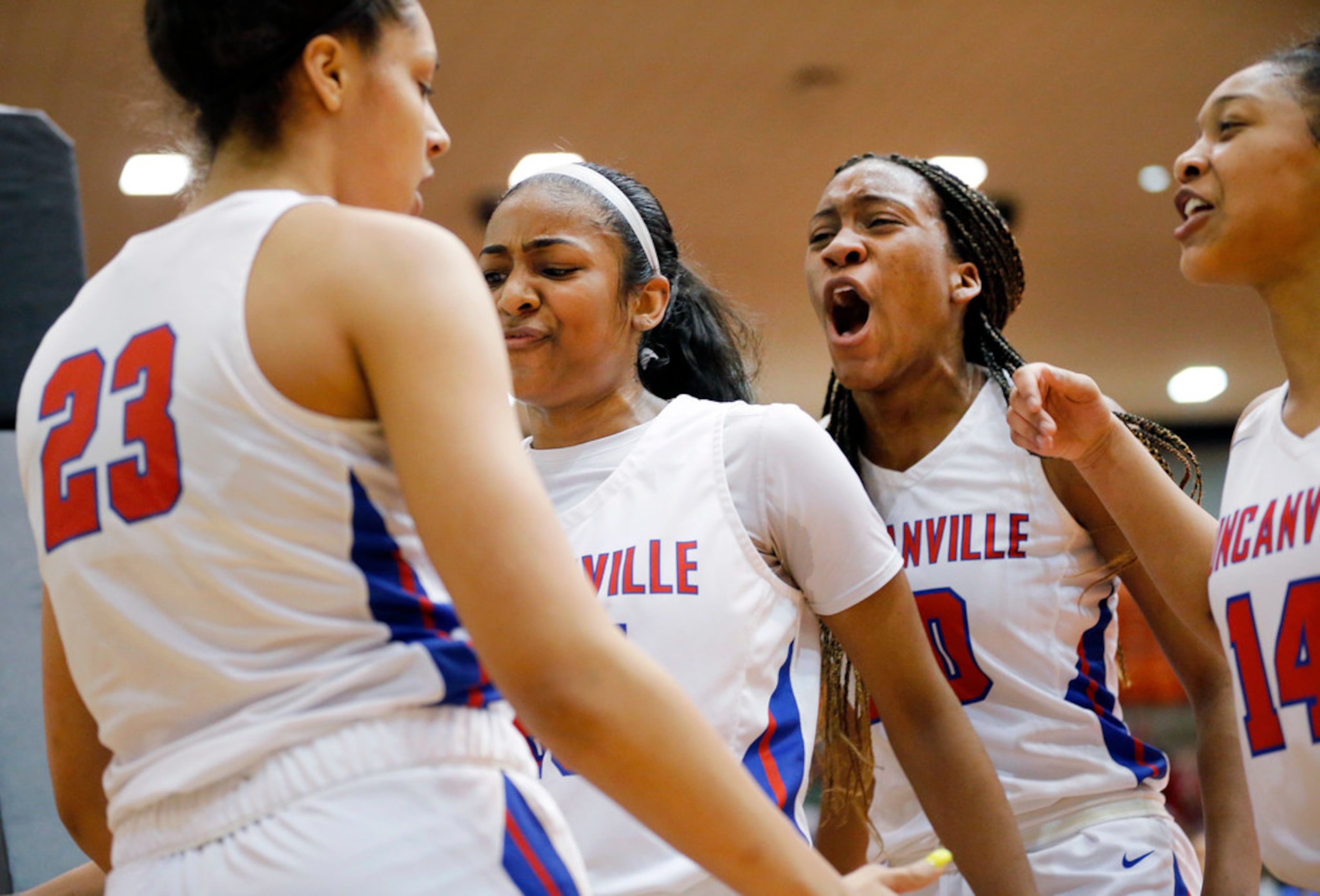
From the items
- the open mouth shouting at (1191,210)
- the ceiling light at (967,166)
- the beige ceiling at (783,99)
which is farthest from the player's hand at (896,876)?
the ceiling light at (967,166)

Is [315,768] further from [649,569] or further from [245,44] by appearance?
[649,569]

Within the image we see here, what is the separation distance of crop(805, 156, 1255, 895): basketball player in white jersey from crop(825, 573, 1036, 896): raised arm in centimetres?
5

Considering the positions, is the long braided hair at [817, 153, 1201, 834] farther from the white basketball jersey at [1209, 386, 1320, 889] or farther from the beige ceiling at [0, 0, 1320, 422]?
the beige ceiling at [0, 0, 1320, 422]

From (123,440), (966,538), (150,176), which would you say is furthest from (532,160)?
(123,440)

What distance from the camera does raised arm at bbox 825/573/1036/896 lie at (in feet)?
5.48

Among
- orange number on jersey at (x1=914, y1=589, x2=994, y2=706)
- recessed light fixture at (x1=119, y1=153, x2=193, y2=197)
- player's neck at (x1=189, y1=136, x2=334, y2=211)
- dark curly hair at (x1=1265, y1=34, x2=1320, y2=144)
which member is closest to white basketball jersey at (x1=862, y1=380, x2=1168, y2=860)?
orange number on jersey at (x1=914, y1=589, x2=994, y2=706)

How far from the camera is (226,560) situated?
2.82 ft

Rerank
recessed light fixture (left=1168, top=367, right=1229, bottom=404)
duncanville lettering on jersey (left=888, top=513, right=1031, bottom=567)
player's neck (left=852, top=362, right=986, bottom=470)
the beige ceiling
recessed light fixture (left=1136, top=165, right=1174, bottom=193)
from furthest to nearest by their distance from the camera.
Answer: recessed light fixture (left=1168, top=367, right=1229, bottom=404), recessed light fixture (left=1136, top=165, right=1174, bottom=193), the beige ceiling, player's neck (left=852, top=362, right=986, bottom=470), duncanville lettering on jersey (left=888, top=513, right=1031, bottom=567)

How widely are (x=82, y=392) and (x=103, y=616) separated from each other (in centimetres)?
15

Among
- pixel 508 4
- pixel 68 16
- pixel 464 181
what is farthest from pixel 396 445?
pixel 464 181

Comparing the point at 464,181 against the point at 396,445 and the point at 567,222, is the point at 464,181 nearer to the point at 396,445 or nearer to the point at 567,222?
the point at 567,222

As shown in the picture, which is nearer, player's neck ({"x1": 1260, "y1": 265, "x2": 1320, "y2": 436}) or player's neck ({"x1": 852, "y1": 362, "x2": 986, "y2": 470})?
player's neck ({"x1": 1260, "y1": 265, "x2": 1320, "y2": 436})

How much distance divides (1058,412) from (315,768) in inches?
45.6

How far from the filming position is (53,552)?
0.93 m
